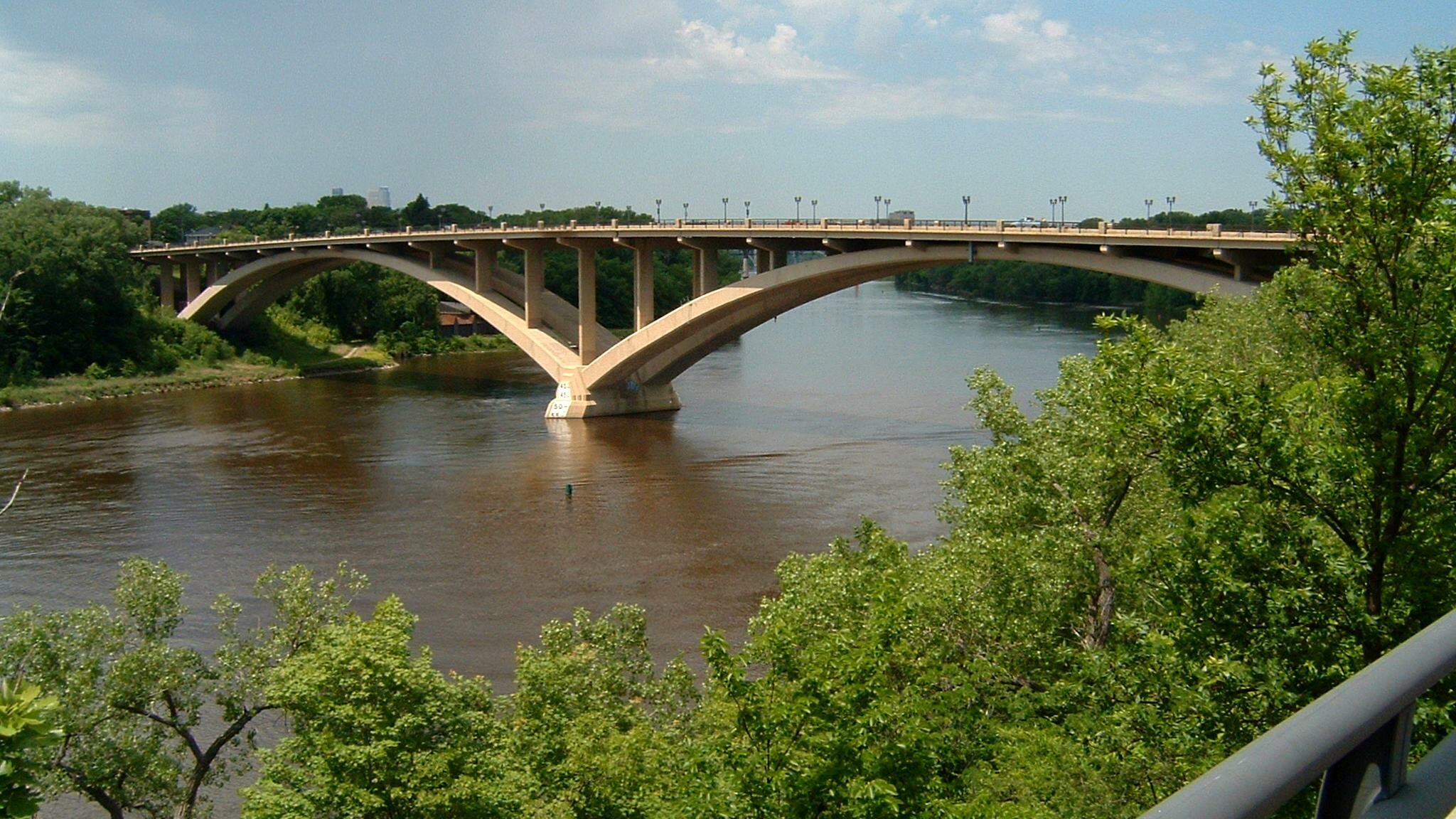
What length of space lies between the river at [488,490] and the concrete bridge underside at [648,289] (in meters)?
1.67

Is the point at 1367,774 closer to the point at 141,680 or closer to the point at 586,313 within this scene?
the point at 141,680

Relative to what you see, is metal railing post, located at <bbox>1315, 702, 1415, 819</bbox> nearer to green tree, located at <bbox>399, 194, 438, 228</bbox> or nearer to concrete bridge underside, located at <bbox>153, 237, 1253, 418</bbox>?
concrete bridge underside, located at <bbox>153, 237, 1253, 418</bbox>

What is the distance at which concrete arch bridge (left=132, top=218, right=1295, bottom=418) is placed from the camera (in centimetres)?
2883

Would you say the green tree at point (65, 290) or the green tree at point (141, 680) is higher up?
the green tree at point (65, 290)

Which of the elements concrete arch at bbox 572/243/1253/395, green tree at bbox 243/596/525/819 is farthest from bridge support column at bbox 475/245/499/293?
green tree at bbox 243/596/525/819

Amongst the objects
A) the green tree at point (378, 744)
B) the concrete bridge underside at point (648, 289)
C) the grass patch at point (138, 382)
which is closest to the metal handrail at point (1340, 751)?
the green tree at point (378, 744)

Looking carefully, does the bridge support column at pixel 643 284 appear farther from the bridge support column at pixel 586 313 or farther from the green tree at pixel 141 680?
the green tree at pixel 141 680

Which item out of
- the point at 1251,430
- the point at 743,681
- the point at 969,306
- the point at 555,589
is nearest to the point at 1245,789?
the point at 1251,430

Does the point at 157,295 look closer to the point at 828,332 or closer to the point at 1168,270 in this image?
the point at 828,332

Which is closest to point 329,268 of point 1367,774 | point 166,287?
point 166,287

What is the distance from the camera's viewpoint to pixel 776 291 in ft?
119

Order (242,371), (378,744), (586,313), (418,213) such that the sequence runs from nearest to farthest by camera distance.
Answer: (378,744) → (586,313) → (242,371) → (418,213)

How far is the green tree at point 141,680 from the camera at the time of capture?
10.9 meters

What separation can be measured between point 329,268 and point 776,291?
109ft
